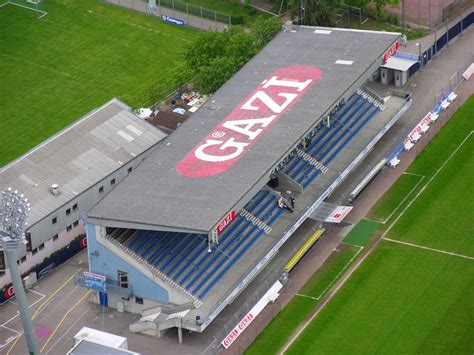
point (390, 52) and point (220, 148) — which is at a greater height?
point (390, 52)

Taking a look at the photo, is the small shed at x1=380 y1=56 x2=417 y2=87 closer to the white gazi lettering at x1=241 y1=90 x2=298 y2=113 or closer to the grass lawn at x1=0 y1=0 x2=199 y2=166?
the white gazi lettering at x1=241 y1=90 x2=298 y2=113

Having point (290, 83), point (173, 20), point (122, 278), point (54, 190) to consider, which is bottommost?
point (122, 278)

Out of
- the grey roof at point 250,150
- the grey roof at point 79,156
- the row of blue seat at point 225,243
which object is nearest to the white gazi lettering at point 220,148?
the grey roof at point 250,150

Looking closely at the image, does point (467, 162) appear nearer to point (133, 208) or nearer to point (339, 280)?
point (339, 280)

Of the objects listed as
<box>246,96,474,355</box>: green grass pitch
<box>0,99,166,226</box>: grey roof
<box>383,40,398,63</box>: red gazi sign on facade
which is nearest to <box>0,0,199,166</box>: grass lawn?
<box>0,99,166,226</box>: grey roof

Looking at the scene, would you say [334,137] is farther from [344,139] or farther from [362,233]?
[362,233]

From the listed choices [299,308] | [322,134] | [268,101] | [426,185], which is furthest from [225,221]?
[426,185]

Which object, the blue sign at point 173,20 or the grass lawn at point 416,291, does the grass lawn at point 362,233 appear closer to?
the grass lawn at point 416,291
